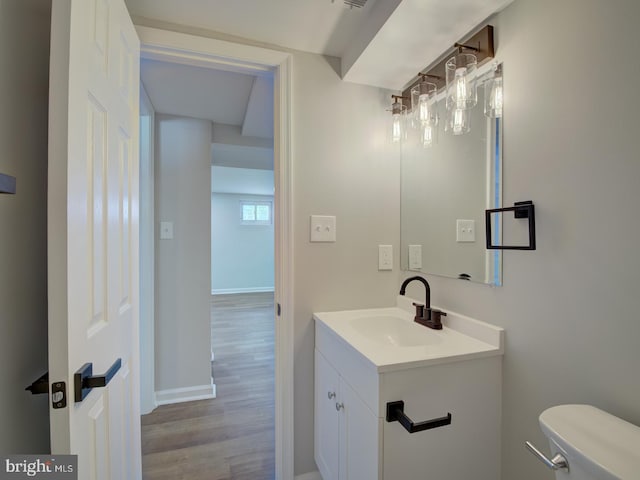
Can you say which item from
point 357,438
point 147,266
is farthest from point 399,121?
point 147,266

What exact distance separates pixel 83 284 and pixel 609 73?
4.85 feet

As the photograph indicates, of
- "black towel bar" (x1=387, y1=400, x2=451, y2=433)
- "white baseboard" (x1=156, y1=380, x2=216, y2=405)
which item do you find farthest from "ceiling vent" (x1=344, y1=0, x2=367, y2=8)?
"white baseboard" (x1=156, y1=380, x2=216, y2=405)

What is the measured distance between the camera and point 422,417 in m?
0.97

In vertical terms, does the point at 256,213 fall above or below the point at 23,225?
above

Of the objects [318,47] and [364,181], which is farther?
[364,181]

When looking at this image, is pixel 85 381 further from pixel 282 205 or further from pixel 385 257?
pixel 385 257

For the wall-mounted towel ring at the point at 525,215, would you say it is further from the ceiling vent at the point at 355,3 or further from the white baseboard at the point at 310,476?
the white baseboard at the point at 310,476

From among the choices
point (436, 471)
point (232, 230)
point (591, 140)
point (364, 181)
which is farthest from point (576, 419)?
point (232, 230)

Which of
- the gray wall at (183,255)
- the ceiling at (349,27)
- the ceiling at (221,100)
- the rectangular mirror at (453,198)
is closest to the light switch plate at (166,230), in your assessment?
the gray wall at (183,255)

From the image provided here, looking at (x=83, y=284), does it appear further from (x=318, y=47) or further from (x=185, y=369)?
(x=185, y=369)

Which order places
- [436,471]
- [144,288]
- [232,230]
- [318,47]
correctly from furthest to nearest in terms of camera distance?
[232,230] → [144,288] → [318,47] → [436,471]

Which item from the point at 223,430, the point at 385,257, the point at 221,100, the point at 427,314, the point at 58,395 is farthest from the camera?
the point at 221,100

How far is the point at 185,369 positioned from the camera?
2338 mm

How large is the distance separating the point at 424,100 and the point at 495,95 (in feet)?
1.11
